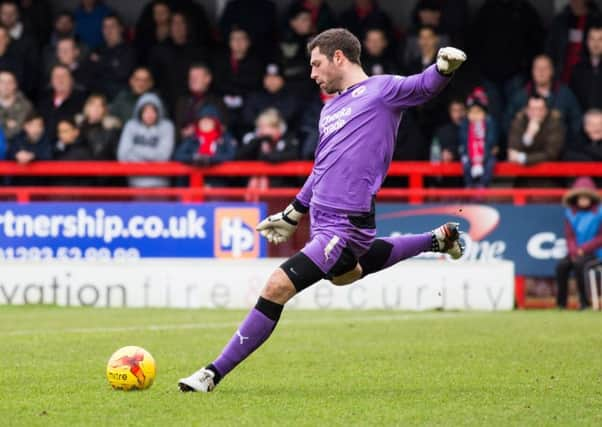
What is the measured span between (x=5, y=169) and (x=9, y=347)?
6.57 m

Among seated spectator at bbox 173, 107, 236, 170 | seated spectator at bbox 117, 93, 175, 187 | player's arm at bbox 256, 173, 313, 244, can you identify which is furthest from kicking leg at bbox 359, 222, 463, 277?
seated spectator at bbox 117, 93, 175, 187

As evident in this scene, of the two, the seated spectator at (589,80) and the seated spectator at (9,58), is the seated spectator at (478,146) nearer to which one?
the seated spectator at (589,80)

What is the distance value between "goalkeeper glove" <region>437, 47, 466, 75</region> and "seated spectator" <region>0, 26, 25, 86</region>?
11781 millimetres

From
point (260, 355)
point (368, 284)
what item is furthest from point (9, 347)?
point (368, 284)

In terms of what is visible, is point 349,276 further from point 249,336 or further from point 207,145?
point 207,145

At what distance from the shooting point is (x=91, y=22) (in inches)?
766

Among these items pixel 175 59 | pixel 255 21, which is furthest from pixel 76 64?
pixel 255 21

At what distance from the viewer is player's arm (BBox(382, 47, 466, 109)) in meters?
7.53

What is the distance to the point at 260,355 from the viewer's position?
10.3 m

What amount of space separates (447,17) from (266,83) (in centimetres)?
267

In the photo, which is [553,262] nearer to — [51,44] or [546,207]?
[546,207]

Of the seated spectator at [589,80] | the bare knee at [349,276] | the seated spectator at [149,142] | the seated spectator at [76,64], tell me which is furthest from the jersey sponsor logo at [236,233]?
the bare knee at [349,276]

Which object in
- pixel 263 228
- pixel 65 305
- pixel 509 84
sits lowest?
pixel 65 305

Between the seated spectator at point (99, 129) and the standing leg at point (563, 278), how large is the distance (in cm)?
558
